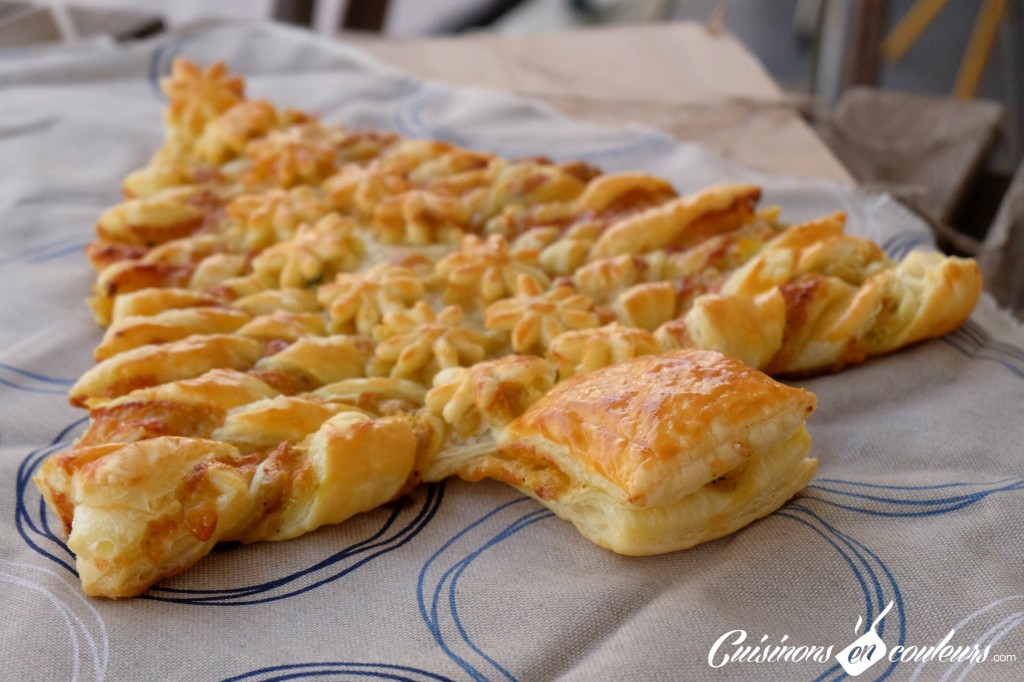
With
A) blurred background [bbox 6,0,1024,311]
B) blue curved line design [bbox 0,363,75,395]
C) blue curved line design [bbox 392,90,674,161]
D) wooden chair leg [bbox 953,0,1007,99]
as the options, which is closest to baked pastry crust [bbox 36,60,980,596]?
blue curved line design [bbox 0,363,75,395]

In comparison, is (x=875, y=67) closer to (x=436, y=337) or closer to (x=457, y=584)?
(x=436, y=337)

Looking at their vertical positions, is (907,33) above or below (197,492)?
below

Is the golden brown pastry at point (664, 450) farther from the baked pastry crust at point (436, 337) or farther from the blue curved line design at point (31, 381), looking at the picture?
the blue curved line design at point (31, 381)

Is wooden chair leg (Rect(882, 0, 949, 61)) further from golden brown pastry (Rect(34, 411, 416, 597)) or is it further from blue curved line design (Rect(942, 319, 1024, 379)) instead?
golden brown pastry (Rect(34, 411, 416, 597))

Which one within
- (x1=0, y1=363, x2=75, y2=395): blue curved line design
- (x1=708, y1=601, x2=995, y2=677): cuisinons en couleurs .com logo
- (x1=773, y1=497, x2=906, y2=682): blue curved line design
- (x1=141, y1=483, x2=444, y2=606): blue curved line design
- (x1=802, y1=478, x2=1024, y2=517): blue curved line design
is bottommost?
(x1=0, y1=363, x2=75, y2=395): blue curved line design

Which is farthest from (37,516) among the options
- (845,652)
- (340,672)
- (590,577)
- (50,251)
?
(845,652)

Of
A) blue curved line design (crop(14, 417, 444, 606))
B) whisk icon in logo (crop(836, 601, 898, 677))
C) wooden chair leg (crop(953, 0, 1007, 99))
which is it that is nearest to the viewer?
whisk icon in logo (crop(836, 601, 898, 677))

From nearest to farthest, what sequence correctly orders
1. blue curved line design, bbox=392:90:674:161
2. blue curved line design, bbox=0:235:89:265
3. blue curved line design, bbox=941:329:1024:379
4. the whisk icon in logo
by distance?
1. the whisk icon in logo
2. blue curved line design, bbox=941:329:1024:379
3. blue curved line design, bbox=0:235:89:265
4. blue curved line design, bbox=392:90:674:161
